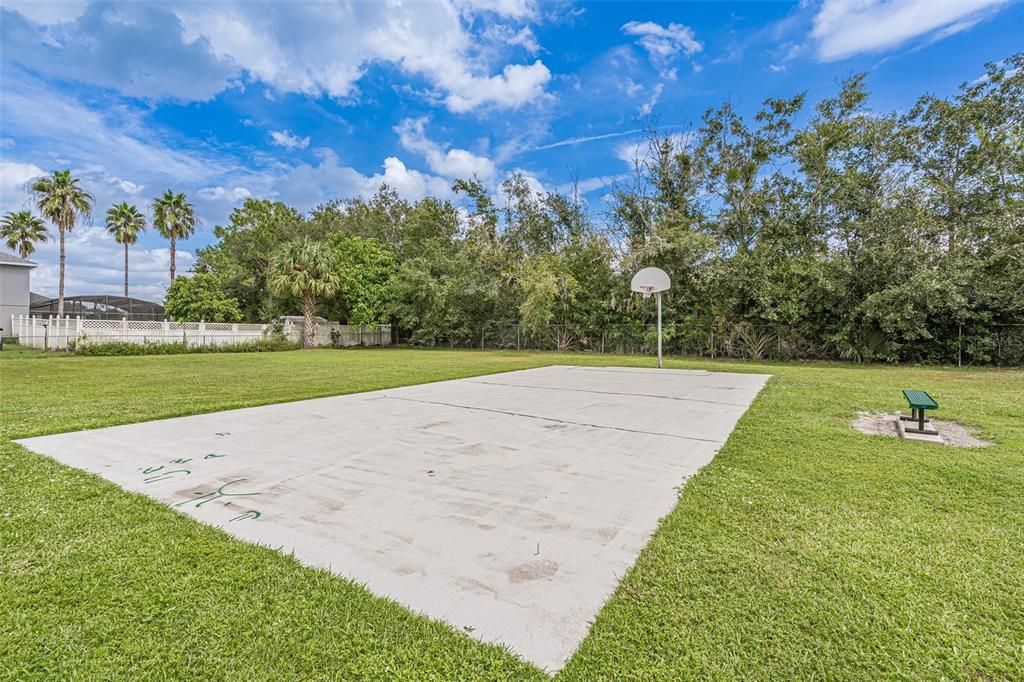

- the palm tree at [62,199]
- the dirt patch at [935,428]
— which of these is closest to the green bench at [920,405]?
the dirt patch at [935,428]

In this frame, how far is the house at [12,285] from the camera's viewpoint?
23.7m

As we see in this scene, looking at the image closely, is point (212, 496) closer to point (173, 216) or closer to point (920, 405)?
point (920, 405)

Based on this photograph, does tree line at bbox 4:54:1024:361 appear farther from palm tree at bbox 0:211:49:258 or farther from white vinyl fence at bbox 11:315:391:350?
palm tree at bbox 0:211:49:258

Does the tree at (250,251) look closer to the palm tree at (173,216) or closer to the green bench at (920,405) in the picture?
the palm tree at (173,216)

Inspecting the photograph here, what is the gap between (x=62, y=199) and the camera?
19.2 meters

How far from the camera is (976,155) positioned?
14.5m

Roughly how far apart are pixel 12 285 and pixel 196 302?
11.5m

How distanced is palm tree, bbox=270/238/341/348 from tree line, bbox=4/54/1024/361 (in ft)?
0.26

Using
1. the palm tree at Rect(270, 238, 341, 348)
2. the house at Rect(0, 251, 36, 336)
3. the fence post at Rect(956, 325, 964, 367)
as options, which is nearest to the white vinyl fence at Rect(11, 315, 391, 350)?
the house at Rect(0, 251, 36, 336)

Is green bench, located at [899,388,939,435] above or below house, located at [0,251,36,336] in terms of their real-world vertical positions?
below

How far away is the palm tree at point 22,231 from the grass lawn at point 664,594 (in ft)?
100

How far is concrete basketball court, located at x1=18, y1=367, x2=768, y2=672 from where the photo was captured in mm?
1994

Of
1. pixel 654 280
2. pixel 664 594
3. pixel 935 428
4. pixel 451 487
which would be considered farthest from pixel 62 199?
pixel 935 428

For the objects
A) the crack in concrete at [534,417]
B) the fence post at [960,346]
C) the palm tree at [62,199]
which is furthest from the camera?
the palm tree at [62,199]
